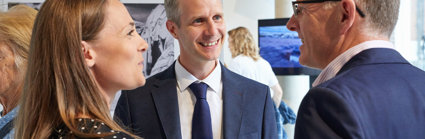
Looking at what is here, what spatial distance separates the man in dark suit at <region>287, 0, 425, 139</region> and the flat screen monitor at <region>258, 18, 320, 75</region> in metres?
4.64

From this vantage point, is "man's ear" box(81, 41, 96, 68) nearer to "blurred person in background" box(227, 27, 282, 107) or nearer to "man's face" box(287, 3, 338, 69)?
"man's face" box(287, 3, 338, 69)

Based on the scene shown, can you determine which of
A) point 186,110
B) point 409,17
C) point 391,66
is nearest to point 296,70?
point 409,17

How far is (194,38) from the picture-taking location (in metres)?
1.98

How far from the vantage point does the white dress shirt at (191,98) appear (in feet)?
6.57

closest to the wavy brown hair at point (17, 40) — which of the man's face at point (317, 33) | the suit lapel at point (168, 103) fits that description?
the suit lapel at point (168, 103)

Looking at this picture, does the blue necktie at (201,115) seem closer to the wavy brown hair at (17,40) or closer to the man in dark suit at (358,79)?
the man in dark suit at (358,79)

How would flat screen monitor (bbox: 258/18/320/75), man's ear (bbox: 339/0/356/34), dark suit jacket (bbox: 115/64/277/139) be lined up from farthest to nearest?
flat screen monitor (bbox: 258/18/320/75)
dark suit jacket (bbox: 115/64/277/139)
man's ear (bbox: 339/0/356/34)

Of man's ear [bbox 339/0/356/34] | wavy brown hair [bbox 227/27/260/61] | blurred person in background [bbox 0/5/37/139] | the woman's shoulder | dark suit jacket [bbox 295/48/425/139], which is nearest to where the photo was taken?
dark suit jacket [bbox 295/48/425/139]

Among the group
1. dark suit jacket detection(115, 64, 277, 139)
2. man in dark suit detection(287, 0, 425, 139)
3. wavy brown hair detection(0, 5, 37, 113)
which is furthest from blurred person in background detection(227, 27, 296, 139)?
man in dark suit detection(287, 0, 425, 139)

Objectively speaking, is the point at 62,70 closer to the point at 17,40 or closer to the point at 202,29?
the point at 17,40

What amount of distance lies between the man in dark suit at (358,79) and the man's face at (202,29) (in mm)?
506

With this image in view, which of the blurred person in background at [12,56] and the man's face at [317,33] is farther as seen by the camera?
the blurred person in background at [12,56]

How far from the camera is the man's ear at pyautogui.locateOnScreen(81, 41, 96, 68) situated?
1.41 metres

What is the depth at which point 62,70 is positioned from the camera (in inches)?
54.6
